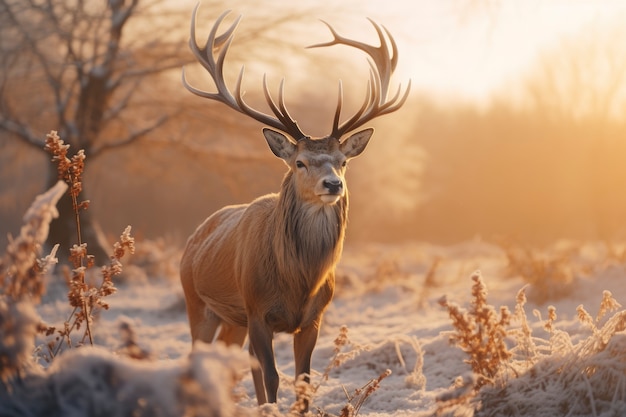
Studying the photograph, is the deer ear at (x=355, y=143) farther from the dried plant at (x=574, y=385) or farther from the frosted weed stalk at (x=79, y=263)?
the dried plant at (x=574, y=385)

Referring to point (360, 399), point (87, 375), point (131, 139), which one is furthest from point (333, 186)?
point (131, 139)

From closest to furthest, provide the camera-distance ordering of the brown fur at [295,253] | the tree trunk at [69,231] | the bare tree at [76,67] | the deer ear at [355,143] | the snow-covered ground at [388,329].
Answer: the snow-covered ground at [388,329] < the brown fur at [295,253] < the deer ear at [355,143] < the bare tree at [76,67] < the tree trunk at [69,231]

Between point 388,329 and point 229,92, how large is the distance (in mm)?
4095

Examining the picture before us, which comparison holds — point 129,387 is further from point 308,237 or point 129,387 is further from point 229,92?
point 229,92

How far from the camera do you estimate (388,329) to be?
29.1 ft

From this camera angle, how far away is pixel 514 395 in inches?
158

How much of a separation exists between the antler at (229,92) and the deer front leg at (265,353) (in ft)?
4.72

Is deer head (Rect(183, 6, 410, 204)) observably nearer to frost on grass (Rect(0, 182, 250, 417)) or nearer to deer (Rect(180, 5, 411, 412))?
deer (Rect(180, 5, 411, 412))

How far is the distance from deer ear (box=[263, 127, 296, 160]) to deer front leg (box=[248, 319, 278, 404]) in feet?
4.07

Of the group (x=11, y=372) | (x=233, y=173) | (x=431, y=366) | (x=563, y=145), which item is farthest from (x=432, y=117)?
(x=11, y=372)

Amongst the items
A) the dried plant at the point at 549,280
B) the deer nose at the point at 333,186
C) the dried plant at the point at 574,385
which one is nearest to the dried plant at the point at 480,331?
the dried plant at the point at 574,385

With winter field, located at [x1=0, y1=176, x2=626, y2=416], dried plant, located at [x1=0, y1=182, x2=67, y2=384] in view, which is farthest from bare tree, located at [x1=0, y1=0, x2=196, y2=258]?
dried plant, located at [x1=0, y1=182, x2=67, y2=384]

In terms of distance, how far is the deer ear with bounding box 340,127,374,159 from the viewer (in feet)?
18.7

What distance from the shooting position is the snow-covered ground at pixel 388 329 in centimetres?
400
